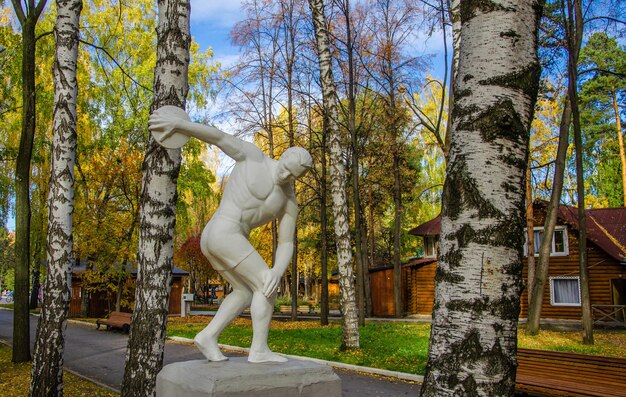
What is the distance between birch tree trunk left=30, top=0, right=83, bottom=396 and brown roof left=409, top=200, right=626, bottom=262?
2051 centimetres

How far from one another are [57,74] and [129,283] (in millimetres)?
18045

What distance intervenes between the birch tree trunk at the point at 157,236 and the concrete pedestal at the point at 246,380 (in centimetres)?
90

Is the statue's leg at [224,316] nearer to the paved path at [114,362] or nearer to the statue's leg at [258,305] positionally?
the statue's leg at [258,305]

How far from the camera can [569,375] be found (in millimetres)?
7555

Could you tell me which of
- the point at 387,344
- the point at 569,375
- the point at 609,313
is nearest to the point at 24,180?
the point at 387,344

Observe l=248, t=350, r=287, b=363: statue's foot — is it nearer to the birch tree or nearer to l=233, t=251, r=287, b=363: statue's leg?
l=233, t=251, r=287, b=363: statue's leg

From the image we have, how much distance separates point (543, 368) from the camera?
311 inches

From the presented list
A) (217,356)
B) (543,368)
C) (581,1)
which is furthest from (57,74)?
(581,1)

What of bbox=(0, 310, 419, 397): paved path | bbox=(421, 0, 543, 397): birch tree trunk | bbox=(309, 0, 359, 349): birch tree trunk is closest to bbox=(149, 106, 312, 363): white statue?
bbox=(421, 0, 543, 397): birch tree trunk

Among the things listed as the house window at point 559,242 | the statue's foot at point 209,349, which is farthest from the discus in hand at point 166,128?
the house window at point 559,242

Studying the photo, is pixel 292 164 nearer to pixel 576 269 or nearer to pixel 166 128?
pixel 166 128

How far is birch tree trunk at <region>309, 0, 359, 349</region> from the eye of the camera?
11.7 m

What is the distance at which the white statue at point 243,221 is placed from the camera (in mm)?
4375

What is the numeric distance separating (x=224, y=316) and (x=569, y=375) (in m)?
5.61
